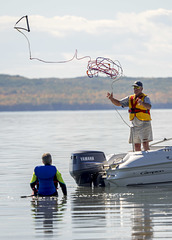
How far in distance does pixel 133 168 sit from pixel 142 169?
0.60 ft

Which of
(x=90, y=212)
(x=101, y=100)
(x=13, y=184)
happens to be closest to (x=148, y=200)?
(x=90, y=212)

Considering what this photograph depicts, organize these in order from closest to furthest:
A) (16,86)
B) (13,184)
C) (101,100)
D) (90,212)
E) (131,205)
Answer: (90,212), (131,205), (13,184), (101,100), (16,86)

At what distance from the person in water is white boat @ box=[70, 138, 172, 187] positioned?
2.25 meters

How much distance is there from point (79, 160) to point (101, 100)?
171746 mm

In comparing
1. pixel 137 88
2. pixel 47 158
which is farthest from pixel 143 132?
pixel 47 158

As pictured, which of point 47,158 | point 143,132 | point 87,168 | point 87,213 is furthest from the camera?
point 87,168

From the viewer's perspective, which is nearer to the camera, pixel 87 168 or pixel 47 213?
pixel 47 213

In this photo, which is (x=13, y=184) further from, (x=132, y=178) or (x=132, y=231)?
(x=132, y=231)

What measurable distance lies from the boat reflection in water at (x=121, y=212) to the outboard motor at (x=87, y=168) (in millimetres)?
295

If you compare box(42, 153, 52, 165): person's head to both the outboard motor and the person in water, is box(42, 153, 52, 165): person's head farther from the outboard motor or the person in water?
the outboard motor

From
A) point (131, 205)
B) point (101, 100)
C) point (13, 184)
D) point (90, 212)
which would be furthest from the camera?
point (101, 100)

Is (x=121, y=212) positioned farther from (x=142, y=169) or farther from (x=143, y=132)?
(x=143, y=132)

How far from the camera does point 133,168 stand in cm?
1256

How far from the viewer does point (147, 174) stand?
12695mm
